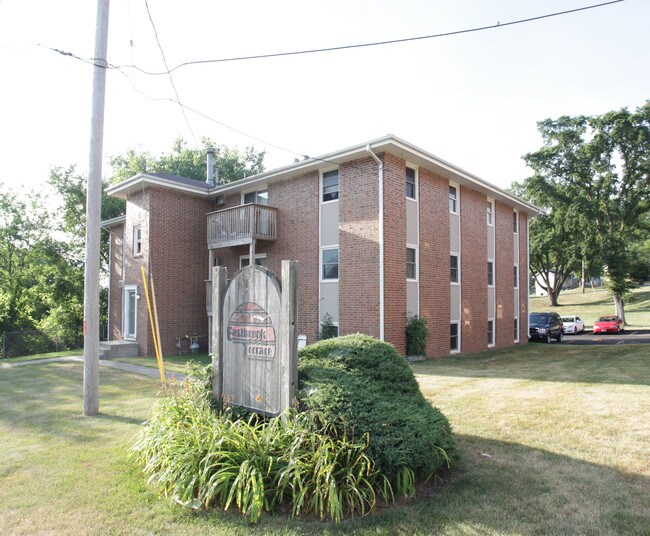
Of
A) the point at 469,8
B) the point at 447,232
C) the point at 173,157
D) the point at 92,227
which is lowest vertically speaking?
the point at 92,227

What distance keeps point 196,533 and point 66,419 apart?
4.92 meters

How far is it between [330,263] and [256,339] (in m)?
10.6

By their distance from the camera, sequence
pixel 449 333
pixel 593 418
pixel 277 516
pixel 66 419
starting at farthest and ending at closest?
1. pixel 449 333
2. pixel 66 419
3. pixel 593 418
4. pixel 277 516

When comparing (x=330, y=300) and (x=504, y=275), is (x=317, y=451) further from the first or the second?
(x=504, y=275)

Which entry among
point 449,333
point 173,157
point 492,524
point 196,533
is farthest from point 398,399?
point 173,157

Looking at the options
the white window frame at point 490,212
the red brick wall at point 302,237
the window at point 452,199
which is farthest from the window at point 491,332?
the red brick wall at point 302,237

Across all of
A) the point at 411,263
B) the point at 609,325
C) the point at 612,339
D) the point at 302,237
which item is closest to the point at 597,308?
the point at 609,325

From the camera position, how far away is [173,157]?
3747 cm

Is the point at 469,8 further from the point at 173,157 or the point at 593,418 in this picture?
the point at 173,157

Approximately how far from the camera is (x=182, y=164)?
36312 mm

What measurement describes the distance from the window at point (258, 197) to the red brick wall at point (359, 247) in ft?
13.4

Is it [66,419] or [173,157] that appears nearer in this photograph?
[66,419]

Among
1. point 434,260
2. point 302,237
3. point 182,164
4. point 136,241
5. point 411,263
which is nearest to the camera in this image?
point 411,263

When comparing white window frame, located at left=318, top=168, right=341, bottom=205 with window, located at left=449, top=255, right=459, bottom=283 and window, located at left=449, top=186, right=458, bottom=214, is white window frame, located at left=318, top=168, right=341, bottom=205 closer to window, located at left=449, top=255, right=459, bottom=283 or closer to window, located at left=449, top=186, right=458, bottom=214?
window, located at left=449, top=186, right=458, bottom=214
